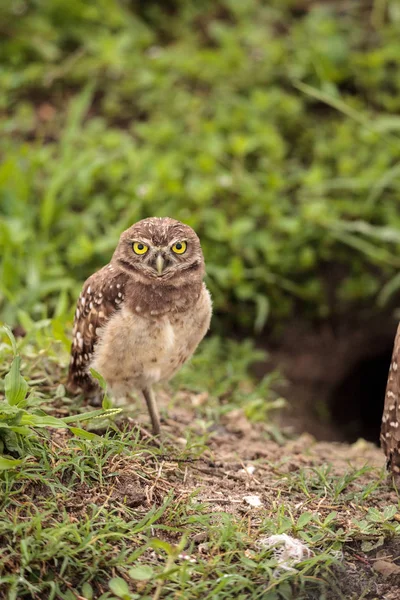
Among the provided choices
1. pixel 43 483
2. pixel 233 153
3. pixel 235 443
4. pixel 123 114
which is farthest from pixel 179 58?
pixel 43 483

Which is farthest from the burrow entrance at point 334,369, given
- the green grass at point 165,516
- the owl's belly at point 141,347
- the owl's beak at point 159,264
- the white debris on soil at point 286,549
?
the white debris on soil at point 286,549

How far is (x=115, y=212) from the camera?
5.72 metres

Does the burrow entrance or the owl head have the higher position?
the owl head

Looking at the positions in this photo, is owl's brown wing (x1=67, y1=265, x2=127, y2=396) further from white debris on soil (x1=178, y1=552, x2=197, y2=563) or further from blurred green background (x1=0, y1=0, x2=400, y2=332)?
white debris on soil (x1=178, y1=552, x2=197, y2=563)

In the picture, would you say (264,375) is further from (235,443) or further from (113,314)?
(113,314)

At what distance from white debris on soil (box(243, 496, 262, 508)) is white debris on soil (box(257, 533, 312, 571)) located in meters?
0.30

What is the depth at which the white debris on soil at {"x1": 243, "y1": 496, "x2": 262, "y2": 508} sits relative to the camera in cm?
331

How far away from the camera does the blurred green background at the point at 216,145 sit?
5.62m

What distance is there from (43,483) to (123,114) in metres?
4.20

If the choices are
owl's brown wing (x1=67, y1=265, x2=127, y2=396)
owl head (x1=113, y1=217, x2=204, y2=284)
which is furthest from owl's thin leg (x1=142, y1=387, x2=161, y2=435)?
owl head (x1=113, y1=217, x2=204, y2=284)

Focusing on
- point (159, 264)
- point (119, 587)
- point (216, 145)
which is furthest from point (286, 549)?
point (216, 145)

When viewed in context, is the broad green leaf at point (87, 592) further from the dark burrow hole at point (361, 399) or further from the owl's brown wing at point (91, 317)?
the dark burrow hole at point (361, 399)

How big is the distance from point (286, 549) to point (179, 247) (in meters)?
1.41

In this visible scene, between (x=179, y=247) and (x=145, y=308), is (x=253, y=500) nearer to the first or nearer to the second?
(x=145, y=308)
